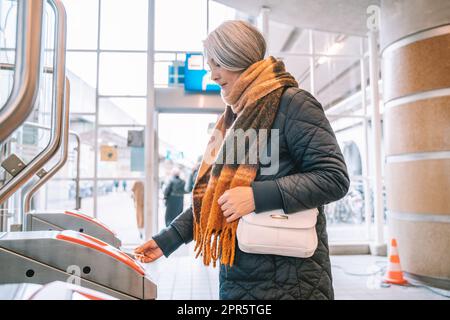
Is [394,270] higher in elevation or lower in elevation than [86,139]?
lower

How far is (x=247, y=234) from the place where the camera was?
2.58 feet

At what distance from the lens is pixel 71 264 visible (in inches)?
35.7

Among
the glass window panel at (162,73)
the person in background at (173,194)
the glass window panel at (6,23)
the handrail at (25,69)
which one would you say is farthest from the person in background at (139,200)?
the handrail at (25,69)

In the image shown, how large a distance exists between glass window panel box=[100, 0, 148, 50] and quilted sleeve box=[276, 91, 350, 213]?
5.01m

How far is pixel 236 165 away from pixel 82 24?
537 centimetres

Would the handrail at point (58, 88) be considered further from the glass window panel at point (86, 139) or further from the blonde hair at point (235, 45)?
the glass window panel at point (86, 139)

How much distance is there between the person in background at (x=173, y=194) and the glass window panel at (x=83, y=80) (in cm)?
161

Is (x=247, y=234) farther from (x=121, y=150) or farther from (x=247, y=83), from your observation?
(x=121, y=150)

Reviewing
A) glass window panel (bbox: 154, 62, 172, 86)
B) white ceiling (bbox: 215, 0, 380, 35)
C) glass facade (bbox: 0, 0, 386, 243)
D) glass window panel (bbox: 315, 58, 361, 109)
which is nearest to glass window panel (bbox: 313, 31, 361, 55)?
glass window panel (bbox: 315, 58, 361, 109)

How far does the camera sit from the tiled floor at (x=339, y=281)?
288 centimetres

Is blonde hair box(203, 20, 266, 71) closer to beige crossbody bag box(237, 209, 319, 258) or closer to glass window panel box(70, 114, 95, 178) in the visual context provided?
beige crossbody bag box(237, 209, 319, 258)

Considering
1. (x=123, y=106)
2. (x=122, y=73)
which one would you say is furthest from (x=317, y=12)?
(x=123, y=106)

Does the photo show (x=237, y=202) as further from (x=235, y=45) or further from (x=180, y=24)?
(x=180, y=24)
